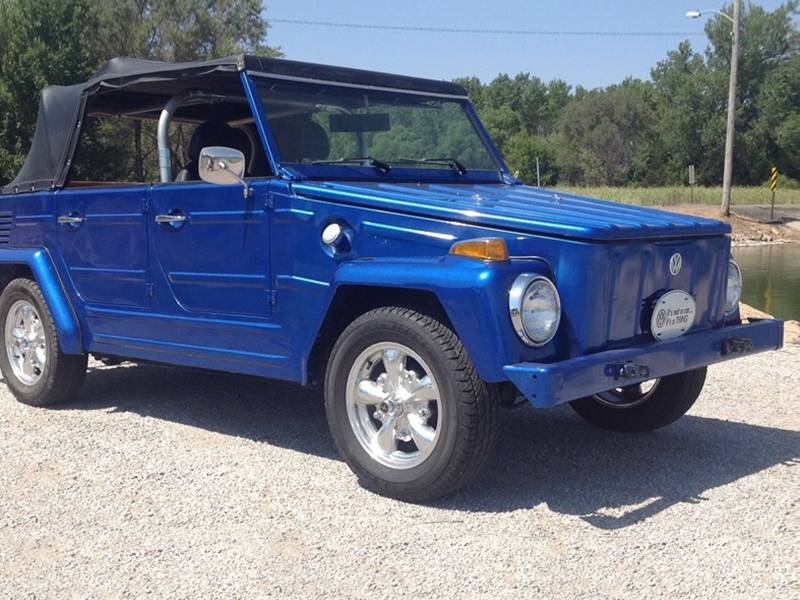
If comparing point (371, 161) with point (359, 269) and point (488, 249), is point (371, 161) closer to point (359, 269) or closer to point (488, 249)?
point (359, 269)

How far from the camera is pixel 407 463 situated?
424cm

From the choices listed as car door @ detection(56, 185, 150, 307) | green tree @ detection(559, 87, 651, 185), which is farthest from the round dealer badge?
green tree @ detection(559, 87, 651, 185)

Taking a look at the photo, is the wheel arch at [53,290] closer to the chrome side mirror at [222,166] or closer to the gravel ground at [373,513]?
the gravel ground at [373,513]

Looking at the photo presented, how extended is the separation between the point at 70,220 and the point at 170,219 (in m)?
1.05

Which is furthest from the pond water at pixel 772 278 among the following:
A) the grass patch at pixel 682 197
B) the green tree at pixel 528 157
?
the green tree at pixel 528 157

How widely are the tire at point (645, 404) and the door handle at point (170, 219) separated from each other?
2443mm

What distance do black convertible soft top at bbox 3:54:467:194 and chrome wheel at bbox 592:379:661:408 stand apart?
2.10 meters

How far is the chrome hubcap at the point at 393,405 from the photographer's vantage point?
13.8ft

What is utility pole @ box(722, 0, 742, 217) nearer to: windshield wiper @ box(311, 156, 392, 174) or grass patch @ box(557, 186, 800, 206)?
grass patch @ box(557, 186, 800, 206)

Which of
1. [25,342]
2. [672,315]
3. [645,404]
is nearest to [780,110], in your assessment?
[645,404]

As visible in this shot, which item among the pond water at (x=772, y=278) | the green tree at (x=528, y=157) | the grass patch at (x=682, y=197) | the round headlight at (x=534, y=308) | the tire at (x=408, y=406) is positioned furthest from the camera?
the green tree at (x=528, y=157)

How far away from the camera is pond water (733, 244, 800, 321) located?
516 inches

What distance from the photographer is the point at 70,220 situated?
19.5 ft

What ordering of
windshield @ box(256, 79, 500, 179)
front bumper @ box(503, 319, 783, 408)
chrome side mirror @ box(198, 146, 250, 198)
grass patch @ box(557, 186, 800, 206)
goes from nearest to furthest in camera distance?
front bumper @ box(503, 319, 783, 408) < chrome side mirror @ box(198, 146, 250, 198) < windshield @ box(256, 79, 500, 179) < grass patch @ box(557, 186, 800, 206)
